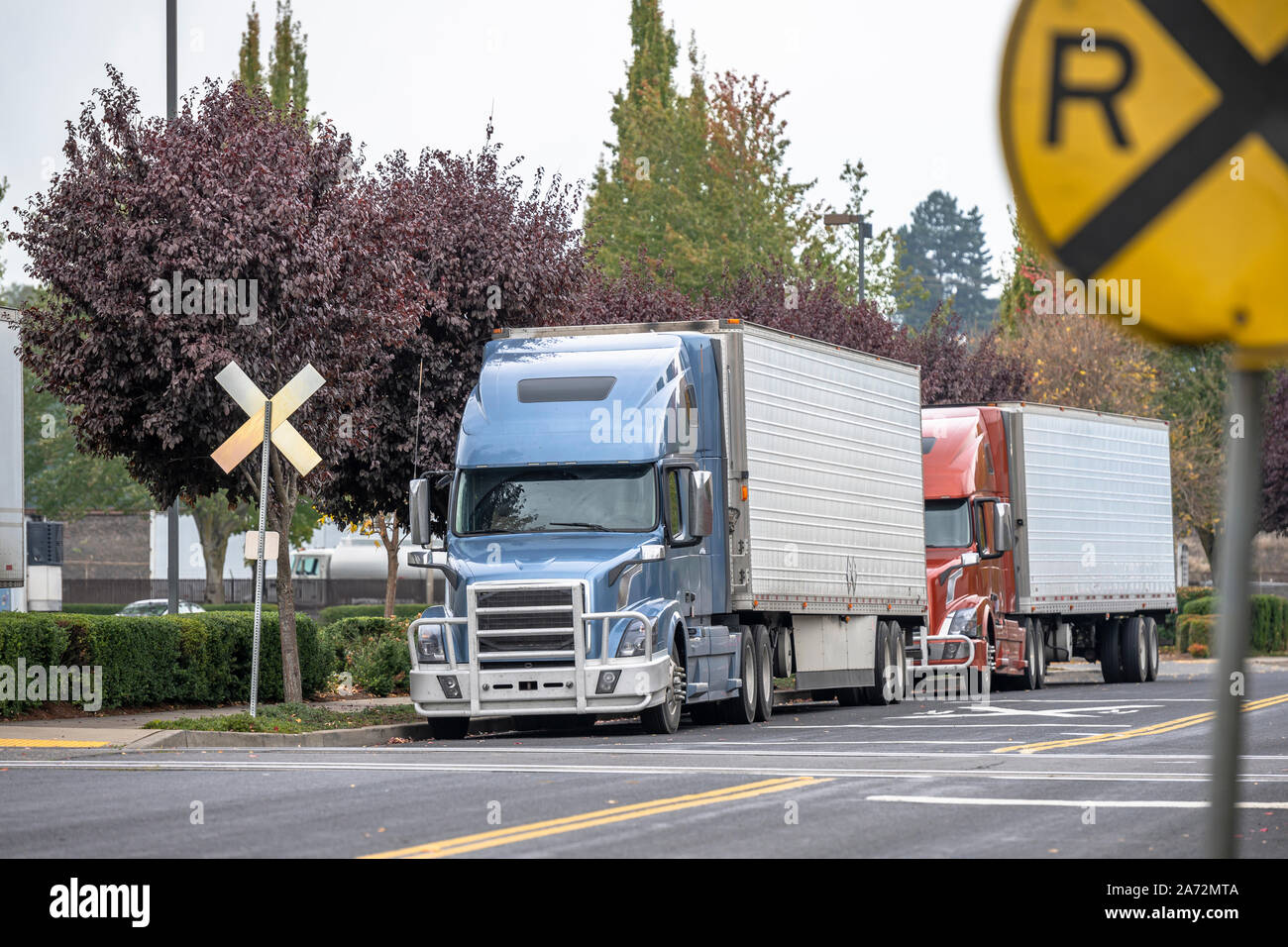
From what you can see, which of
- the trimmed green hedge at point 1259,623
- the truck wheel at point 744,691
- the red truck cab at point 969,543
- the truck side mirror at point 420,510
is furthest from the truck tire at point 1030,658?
the trimmed green hedge at point 1259,623

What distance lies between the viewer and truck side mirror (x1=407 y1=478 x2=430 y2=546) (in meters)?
19.7

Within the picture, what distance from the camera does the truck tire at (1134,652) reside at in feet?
112

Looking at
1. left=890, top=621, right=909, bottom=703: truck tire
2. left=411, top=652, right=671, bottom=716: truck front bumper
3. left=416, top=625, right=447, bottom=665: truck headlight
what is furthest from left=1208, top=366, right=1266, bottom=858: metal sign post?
left=890, top=621, right=909, bottom=703: truck tire

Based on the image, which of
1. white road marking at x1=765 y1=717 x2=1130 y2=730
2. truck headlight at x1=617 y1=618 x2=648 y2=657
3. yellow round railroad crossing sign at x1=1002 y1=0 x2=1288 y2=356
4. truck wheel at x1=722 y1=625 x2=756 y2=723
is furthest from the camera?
truck wheel at x1=722 y1=625 x2=756 y2=723

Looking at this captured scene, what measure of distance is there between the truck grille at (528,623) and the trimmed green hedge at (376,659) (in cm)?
707

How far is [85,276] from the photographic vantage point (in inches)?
822

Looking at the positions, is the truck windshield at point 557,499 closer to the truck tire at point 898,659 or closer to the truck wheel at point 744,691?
the truck wheel at point 744,691

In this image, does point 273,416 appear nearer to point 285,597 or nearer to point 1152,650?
point 285,597

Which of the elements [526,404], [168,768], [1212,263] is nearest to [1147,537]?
[526,404]

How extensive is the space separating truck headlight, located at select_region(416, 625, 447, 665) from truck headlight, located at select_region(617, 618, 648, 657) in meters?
1.87

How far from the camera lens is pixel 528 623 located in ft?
60.8

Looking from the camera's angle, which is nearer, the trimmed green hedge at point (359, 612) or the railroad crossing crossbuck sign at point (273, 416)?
the railroad crossing crossbuck sign at point (273, 416)

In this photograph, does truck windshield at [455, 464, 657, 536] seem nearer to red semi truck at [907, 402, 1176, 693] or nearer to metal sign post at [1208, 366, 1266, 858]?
red semi truck at [907, 402, 1176, 693]

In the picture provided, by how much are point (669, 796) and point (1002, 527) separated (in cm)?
1734
